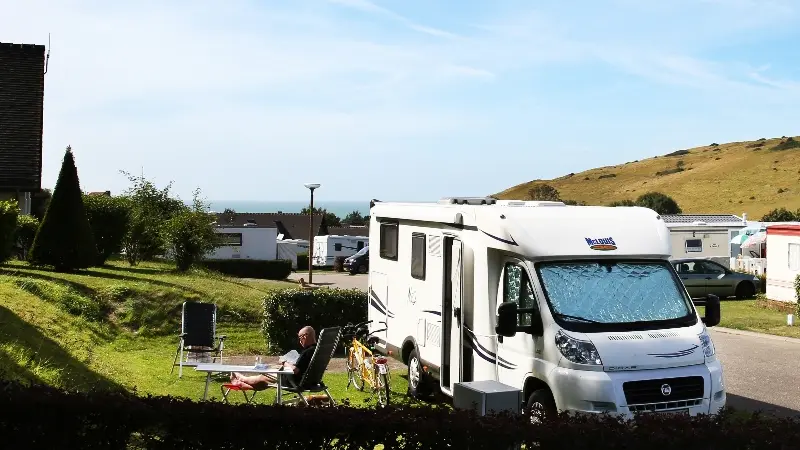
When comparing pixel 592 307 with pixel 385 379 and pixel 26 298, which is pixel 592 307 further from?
pixel 26 298

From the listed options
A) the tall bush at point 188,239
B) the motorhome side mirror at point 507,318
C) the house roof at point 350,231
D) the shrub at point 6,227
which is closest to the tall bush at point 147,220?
the tall bush at point 188,239

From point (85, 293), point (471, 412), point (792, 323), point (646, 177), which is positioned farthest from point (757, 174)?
point (471, 412)

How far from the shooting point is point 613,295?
894cm

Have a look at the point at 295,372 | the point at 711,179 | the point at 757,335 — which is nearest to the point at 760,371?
the point at 757,335

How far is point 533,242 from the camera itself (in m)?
9.02

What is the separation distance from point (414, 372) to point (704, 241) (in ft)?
85.5

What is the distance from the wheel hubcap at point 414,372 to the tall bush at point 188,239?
15.6m

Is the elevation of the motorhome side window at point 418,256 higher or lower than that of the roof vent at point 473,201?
lower

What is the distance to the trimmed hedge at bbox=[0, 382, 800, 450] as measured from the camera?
572 centimetres

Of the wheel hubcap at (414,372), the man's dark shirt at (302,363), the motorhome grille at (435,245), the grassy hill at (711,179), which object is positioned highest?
the grassy hill at (711,179)

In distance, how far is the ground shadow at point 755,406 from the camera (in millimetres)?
11232

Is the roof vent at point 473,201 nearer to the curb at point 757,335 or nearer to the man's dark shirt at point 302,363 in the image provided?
the man's dark shirt at point 302,363

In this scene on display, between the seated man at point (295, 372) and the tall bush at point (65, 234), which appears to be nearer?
the seated man at point (295, 372)

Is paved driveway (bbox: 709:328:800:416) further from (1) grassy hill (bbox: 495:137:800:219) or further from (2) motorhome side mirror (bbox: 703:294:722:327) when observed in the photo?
(1) grassy hill (bbox: 495:137:800:219)
